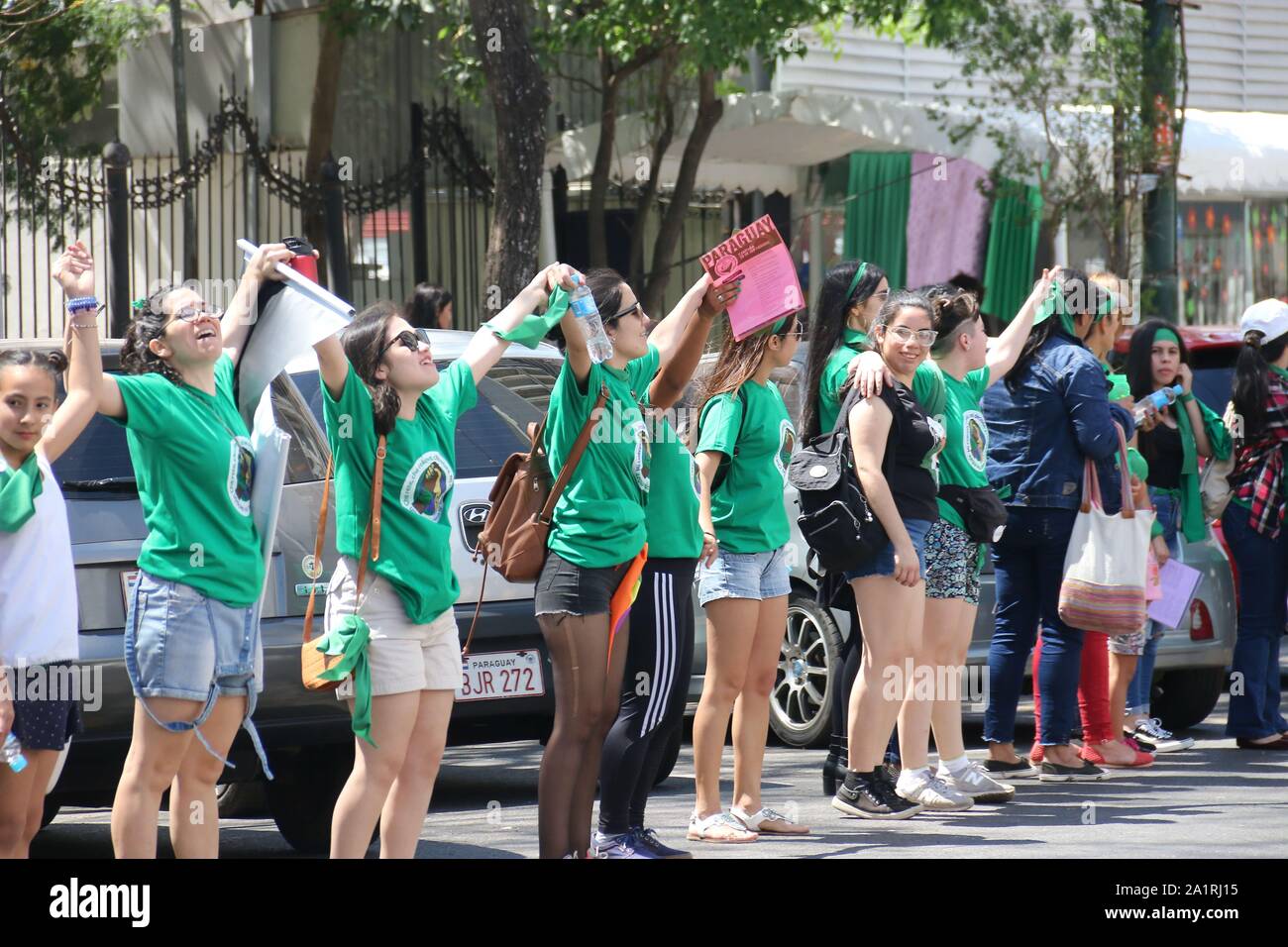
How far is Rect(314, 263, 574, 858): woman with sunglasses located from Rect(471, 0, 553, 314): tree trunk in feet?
21.1

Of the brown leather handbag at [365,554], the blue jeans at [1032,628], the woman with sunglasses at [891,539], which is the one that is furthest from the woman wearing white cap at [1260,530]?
the brown leather handbag at [365,554]

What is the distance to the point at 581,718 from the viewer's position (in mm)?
5391

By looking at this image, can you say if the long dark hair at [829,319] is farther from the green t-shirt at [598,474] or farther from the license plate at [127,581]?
the license plate at [127,581]

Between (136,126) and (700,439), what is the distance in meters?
12.1

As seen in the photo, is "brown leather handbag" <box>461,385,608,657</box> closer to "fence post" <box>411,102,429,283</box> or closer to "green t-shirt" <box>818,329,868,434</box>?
"green t-shirt" <box>818,329,868,434</box>

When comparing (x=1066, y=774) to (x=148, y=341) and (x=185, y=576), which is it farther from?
(x=148, y=341)

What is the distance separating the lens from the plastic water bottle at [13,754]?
15.6 ft

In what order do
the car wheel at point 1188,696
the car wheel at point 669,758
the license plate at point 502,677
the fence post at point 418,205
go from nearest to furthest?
the license plate at point 502,677
the car wheel at point 669,758
the car wheel at point 1188,696
the fence post at point 418,205

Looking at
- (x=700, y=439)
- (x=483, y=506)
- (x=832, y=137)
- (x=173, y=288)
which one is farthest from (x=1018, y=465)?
(x=832, y=137)

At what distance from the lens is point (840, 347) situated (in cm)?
704

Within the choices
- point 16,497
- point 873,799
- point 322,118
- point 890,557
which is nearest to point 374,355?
point 16,497

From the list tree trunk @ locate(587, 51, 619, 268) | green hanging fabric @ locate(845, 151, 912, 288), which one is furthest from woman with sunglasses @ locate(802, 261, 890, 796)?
green hanging fabric @ locate(845, 151, 912, 288)

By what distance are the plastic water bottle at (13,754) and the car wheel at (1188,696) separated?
5.95 meters
